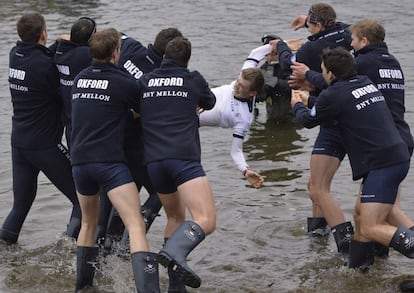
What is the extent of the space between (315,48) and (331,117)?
120 centimetres

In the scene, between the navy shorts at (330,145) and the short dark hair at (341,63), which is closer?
the short dark hair at (341,63)

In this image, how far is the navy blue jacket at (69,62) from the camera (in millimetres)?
8109

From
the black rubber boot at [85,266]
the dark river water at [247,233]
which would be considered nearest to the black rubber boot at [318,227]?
the dark river water at [247,233]

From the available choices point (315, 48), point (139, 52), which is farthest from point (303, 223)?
point (139, 52)

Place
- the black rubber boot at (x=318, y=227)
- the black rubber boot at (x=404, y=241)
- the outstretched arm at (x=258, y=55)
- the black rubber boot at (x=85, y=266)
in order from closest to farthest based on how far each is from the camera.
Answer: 1. the black rubber boot at (x=404, y=241)
2. the black rubber boot at (x=85, y=266)
3. the black rubber boot at (x=318, y=227)
4. the outstretched arm at (x=258, y=55)

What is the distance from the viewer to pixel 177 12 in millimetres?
24172

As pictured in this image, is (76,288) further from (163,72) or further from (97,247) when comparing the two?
(163,72)

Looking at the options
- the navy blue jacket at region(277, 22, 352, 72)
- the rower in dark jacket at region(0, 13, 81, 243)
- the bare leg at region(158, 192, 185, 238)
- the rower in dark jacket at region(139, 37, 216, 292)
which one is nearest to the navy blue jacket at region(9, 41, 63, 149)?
the rower in dark jacket at region(0, 13, 81, 243)

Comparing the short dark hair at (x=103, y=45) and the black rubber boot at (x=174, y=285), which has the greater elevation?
the short dark hair at (x=103, y=45)

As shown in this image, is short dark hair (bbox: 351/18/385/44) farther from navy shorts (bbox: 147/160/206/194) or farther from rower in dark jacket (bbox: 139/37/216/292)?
navy shorts (bbox: 147/160/206/194)

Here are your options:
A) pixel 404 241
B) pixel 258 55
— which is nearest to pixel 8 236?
pixel 258 55

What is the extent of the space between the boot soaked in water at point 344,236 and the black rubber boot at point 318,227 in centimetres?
67

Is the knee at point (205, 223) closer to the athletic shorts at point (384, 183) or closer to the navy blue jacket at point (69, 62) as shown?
the athletic shorts at point (384, 183)

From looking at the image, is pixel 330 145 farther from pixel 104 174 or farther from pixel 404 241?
pixel 104 174
